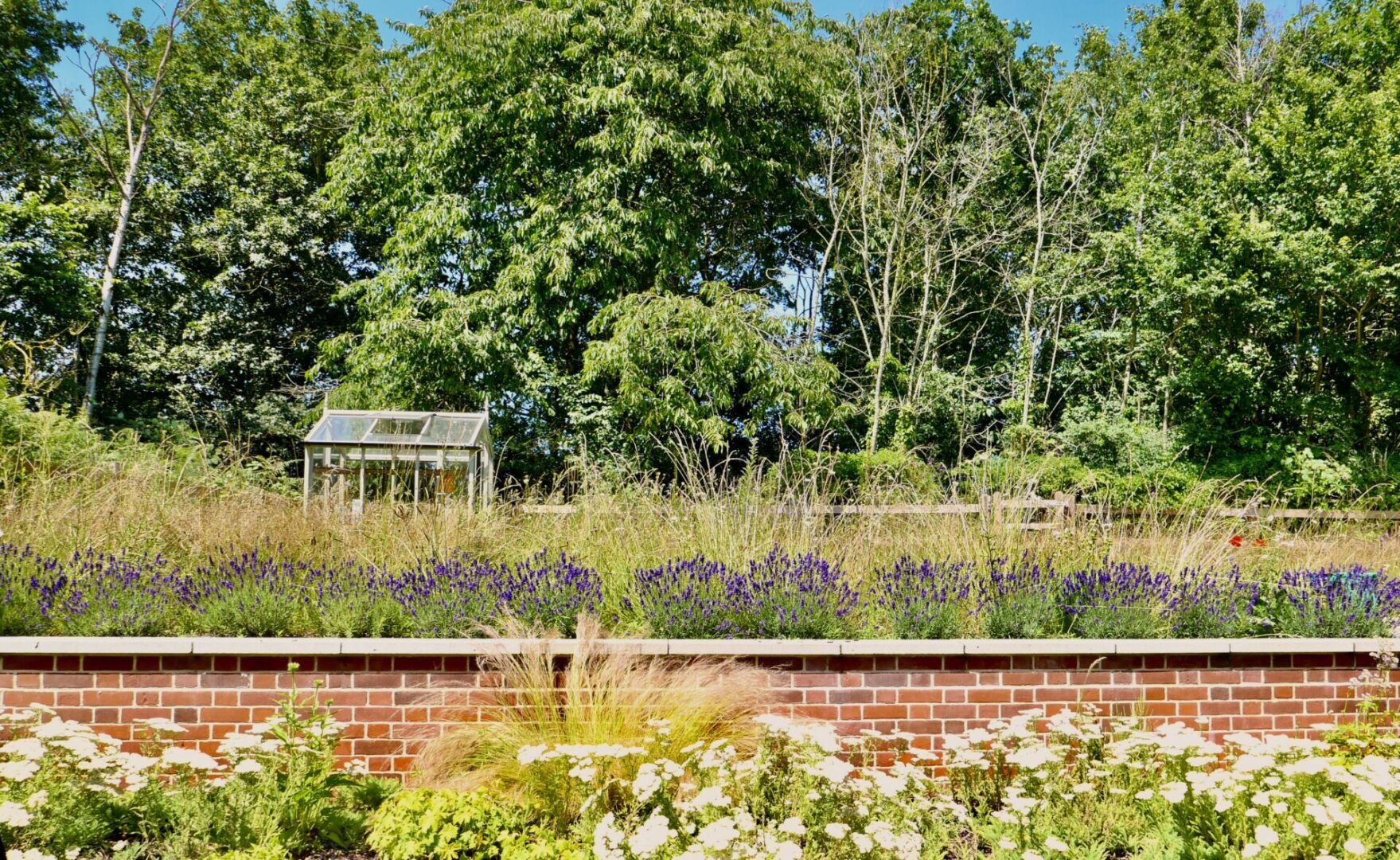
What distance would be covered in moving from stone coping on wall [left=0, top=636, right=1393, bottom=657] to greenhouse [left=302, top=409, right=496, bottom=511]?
6071 millimetres

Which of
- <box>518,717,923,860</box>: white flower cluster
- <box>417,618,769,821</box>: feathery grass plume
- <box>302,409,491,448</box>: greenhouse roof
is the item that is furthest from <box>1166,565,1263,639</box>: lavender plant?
<box>302,409,491,448</box>: greenhouse roof

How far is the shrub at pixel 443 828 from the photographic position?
3232 mm

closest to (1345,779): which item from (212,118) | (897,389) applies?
(897,389)

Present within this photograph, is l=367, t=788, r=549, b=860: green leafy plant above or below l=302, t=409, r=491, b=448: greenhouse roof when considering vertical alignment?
below

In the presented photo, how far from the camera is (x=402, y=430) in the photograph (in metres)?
11.8

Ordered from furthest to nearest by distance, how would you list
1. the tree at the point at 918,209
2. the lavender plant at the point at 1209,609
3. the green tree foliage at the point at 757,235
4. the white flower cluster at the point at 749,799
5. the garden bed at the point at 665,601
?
1. the tree at the point at 918,209
2. the green tree foliage at the point at 757,235
3. the lavender plant at the point at 1209,609
4. the garden bed at the point at 665,601
5. the white flower cluster at the point at 749,799

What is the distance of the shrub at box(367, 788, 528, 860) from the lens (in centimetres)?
323

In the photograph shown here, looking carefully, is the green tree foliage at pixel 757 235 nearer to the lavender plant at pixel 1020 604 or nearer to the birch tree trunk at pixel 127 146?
the birch tree trunk at pixel 127 146

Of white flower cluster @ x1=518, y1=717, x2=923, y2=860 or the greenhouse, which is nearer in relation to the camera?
white flower cluster @ x1=518, y1=717, x2=923, y2=860

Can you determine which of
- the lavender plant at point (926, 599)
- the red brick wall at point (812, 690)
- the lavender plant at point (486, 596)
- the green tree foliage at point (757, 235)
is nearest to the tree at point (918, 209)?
the green tree foliage at point (757, 235)

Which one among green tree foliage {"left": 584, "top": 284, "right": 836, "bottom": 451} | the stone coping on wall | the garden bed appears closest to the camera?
the stone coping on wall

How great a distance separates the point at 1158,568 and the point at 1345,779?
2437 mm

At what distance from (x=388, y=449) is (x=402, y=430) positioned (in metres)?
0.54

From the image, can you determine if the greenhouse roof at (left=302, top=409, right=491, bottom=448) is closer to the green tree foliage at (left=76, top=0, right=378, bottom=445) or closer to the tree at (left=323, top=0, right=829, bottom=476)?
the tree at (left=323, top=0, right=829, bottom=476)
